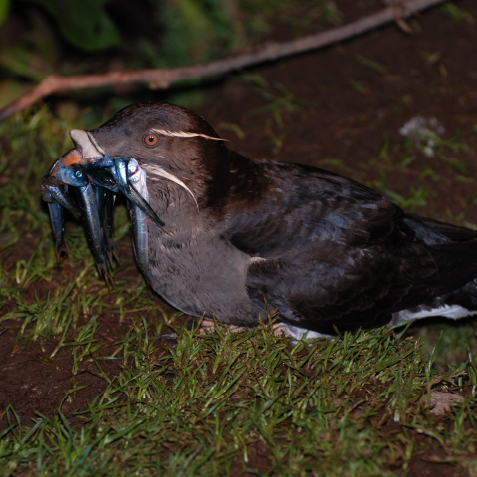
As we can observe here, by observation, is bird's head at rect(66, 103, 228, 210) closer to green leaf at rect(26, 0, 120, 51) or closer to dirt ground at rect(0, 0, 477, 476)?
dirt ground at rect(0, 0, 477, 476)

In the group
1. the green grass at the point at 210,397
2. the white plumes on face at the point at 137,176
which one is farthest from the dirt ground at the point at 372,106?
the white plumes on face at the point at 137,176

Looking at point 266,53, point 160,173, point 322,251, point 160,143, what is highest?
point 160,143

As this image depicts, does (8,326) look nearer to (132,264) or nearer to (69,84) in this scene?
(132,264)

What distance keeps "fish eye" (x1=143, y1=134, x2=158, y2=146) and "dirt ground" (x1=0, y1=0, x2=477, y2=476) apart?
1508 mm

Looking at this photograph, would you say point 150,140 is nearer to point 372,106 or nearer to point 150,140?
point 150,140

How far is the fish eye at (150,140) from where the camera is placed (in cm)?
358

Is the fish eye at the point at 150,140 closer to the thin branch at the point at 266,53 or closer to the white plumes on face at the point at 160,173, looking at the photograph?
the white plumes on face at the point at 160,173

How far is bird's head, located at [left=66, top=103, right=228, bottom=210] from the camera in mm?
3551

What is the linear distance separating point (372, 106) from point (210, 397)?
4.27m

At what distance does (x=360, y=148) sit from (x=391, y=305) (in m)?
2.54

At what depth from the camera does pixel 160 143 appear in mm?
3615

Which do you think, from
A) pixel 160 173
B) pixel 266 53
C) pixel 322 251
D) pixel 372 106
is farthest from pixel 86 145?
pixel 372 106

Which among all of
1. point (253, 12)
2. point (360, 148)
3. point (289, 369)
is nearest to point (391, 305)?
point (289, 369)

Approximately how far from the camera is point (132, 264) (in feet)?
15.8
